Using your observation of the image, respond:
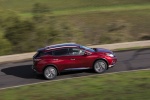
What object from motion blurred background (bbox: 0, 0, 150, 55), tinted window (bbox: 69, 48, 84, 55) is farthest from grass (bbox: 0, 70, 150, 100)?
motion blurred background (bbox: 0, 0, 150, 55)

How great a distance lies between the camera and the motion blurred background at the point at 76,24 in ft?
93.8

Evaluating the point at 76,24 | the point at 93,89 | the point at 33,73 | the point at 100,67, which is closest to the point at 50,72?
the point at 33,73

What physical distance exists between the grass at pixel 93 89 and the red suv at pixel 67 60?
111cm

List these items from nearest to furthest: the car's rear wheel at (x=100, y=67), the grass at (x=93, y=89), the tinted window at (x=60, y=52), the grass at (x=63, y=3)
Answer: the grass at (x=93, y=89) < the tinted window at (x=60, y=52) < the car's rear wheel at (x=100, y=67) < the grass at (x=63, y=3)

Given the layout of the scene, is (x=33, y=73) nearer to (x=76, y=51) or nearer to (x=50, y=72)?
(x=50, y=72)

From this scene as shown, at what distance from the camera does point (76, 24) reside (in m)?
39.4

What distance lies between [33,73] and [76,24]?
1947cm

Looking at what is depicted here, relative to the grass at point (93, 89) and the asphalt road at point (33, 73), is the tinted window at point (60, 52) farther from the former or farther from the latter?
the grass at point (93, 89)

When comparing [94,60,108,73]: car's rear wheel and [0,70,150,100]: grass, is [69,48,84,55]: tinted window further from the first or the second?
[0,70,150,100]: grass

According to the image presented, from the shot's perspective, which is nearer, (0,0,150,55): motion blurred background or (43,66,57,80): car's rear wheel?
(43,66,57,80): car's rear wheel

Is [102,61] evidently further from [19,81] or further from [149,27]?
[149,27]

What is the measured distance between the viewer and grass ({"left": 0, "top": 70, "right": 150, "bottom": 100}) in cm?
1463

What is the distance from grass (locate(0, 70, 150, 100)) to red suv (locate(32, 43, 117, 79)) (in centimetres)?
111

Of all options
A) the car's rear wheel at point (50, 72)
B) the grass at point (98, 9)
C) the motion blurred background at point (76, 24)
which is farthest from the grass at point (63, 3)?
the car's rear wheel at point (50, 72)
